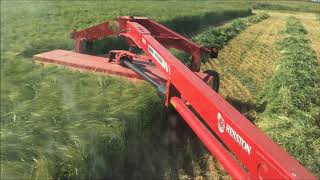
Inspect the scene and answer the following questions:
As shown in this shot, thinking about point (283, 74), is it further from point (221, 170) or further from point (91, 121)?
point (91, 121)

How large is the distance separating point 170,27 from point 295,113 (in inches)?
431

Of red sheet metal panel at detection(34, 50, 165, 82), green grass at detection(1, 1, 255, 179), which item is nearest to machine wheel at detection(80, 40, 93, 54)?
red sheet metal panel at detection(34, 50, 165, 82)

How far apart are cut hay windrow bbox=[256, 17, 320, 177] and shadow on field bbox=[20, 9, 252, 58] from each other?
12.1 feet

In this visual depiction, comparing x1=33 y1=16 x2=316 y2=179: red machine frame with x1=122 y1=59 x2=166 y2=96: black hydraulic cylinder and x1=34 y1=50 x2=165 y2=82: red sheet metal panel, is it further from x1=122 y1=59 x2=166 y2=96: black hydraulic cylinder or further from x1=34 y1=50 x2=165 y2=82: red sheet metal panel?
x1=34 y1=50 x2=165 y2=82: red sheet metal panel

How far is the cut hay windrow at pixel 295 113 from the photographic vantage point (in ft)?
17.3

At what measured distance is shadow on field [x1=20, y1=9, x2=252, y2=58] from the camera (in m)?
8.57

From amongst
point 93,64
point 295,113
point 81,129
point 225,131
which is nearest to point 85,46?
point 93,64

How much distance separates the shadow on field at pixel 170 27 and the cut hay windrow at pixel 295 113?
368cm

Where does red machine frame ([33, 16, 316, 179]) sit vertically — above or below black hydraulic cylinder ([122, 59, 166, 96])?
above

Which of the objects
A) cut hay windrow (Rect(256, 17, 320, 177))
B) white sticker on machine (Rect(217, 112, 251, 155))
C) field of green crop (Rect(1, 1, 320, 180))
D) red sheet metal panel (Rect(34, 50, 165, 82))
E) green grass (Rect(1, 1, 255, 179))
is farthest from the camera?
red sheet metal panel (Rect(34, 50, 165, 82))

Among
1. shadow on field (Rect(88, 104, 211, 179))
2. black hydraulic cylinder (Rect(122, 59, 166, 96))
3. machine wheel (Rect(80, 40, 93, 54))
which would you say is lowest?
shadow on field (Rect(88, 104, 211, 179))

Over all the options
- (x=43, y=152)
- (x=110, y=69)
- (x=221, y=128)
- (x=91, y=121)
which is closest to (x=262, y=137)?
(x=221, y=128)

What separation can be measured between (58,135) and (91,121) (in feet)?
1.70

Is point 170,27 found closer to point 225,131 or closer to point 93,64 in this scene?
point 93,64
